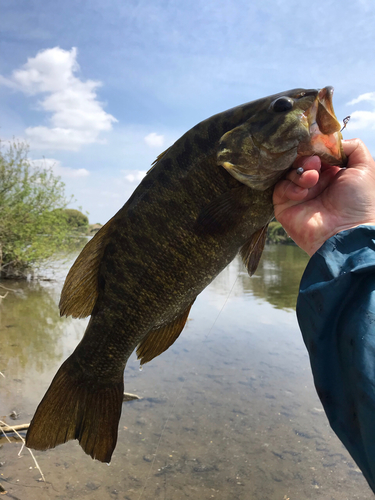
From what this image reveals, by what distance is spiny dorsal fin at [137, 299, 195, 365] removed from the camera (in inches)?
97.5

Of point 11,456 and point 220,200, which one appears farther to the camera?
point 11,456

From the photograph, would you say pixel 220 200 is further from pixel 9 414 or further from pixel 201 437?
pixel 9 414

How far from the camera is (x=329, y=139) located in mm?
2088

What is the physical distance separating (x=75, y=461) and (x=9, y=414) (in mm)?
1409

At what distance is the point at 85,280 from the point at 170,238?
659 millimetres

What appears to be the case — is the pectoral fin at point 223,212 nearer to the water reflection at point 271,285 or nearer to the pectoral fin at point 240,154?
the pectoral fin at point 240,154

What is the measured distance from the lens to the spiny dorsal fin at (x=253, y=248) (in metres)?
2.43

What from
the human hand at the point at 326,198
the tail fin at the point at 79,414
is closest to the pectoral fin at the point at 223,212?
the human hand at the point at 326,198

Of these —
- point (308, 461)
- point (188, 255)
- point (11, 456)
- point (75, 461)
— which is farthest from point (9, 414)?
point (188, 255)

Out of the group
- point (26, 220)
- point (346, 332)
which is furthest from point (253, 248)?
point (26, 220)

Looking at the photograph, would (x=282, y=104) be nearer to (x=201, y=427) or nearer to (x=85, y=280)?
(x=85, y=280)

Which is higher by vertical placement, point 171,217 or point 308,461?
point 171,217

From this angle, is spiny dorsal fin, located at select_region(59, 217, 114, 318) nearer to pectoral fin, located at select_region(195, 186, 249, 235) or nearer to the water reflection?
pectoral fin, located at select_region(195, 186, 249, 235)

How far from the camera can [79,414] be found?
7.66 feet
